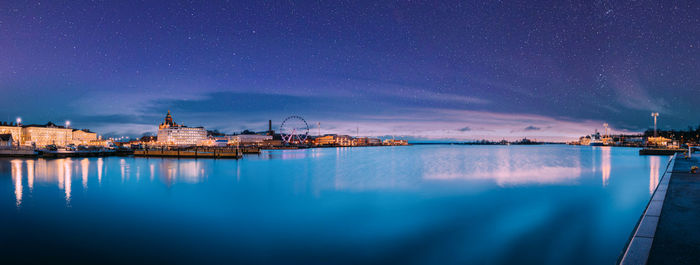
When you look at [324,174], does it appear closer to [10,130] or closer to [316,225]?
[316,225]

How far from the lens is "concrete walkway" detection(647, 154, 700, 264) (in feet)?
19.5

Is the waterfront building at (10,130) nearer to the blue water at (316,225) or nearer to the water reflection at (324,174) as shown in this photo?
the water reflection at (324,174)

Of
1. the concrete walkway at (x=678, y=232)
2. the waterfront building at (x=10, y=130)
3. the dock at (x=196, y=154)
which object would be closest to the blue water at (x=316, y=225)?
the concrete walkway at (x=678, y=232)

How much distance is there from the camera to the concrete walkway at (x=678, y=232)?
5.95 metres

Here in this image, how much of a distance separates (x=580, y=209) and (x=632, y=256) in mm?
12839

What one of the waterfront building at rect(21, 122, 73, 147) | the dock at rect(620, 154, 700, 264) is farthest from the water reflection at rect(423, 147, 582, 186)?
the waterfront building at rect(21, 122, 73, 147)

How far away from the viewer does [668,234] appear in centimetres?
742

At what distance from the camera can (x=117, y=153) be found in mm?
76938

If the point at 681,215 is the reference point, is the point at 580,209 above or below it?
below

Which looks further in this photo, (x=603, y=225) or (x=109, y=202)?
(x=109, y=202)

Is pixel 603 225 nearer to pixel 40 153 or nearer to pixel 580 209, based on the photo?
pixel 580 209

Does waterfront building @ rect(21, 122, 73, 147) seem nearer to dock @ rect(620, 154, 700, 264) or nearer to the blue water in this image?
the blue water

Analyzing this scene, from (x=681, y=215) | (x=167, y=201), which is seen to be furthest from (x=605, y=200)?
(x=167, y=201)

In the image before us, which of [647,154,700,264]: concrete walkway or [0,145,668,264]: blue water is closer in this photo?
[647,154,700,264]: concrete walkway
